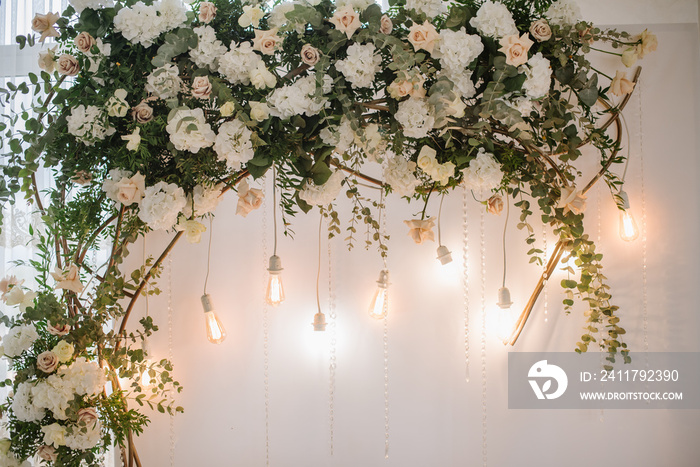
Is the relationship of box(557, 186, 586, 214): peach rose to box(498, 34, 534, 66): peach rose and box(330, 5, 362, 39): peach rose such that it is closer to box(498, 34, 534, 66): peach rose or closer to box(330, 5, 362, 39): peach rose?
box(498, 34, 534, 66): peach rose

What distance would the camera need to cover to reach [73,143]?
1.81 m

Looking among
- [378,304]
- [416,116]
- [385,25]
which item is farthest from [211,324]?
[385,25]

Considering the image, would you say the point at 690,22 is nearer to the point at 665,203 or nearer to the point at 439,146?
the point at 665,203

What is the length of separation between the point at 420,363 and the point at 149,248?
1350 mm

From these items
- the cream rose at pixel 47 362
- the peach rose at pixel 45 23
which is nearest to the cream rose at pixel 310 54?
the peach rose at pixel 45 23

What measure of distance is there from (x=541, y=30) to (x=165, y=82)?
1076mm

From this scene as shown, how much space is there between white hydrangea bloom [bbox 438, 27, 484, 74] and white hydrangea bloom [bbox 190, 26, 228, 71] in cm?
62

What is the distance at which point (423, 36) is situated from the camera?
62.9 inches

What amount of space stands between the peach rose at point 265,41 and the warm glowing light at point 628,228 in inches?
64.6

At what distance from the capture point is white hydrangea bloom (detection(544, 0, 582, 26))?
1732mm

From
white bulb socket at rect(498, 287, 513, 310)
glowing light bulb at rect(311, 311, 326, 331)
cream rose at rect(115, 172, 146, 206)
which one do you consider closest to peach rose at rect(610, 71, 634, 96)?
white bulb socket at rect(498, 287, 513, 310)

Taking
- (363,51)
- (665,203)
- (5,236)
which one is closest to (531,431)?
(665,203)

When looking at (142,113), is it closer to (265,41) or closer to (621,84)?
(265,41)

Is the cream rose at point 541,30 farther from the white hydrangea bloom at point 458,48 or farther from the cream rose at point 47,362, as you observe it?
the cream rose at point 47,362
